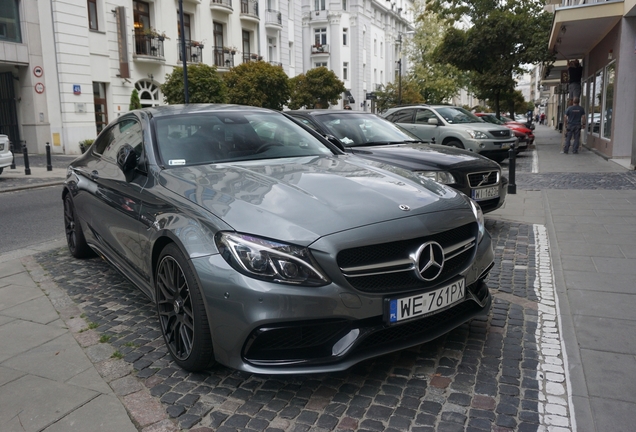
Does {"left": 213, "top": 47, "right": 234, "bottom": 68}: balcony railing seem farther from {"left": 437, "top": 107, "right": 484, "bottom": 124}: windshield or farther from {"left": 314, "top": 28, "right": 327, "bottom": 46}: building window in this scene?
{"left": 314, "top": 28, "right": 327, "bottom": 46}: building window

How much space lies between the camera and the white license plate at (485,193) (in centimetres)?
655

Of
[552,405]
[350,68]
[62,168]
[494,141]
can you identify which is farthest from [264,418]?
[350,68]

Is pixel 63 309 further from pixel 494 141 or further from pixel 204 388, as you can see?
pixel 494 141

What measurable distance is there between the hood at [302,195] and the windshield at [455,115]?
11022mm

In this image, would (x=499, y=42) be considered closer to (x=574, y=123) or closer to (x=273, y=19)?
(x=574, y=123)

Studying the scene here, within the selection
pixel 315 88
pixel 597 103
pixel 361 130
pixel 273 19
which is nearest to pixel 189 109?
pixel 361 130

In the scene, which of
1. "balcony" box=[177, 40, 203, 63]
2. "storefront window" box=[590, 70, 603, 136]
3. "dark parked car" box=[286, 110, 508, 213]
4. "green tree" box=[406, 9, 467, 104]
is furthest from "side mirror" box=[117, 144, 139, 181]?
"green tree" box=[406, 9, 467, 104]

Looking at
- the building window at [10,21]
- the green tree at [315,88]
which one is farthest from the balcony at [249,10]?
the building window at [10,21]

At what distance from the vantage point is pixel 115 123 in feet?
17.6

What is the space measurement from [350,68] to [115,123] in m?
54.7

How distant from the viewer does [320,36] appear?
5716cm

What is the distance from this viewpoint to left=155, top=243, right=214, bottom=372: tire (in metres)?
2.99

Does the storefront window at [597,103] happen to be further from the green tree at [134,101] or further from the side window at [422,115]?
the green tree at [134,101]

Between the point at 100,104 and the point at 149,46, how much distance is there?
3.99 metres
